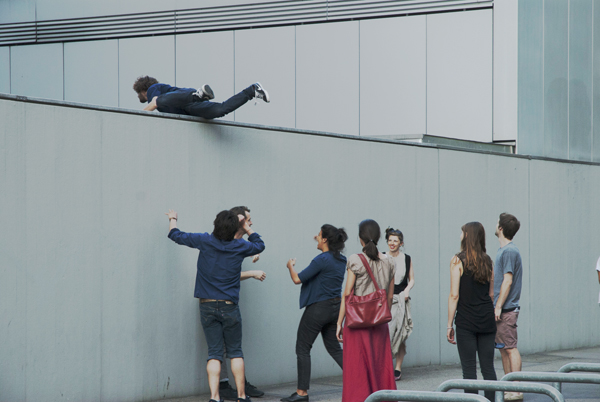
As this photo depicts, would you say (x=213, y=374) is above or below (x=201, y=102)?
below

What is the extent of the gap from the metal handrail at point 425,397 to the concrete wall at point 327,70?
1027cm

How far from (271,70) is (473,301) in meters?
9.60

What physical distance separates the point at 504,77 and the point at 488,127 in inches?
35.7

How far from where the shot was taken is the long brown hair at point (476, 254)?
22.5ft

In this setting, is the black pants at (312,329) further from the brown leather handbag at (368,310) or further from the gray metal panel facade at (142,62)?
the gray metal panel facade at (142,62)

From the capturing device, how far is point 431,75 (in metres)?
14.5

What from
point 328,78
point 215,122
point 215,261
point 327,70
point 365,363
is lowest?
point 365,363

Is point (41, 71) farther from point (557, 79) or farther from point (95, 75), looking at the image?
point (557, 79)

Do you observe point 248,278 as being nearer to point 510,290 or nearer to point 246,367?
point 246,367

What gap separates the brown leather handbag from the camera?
655 centimetres

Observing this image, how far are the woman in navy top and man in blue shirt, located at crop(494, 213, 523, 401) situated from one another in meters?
1.58

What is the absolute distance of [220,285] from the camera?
720 centimetres

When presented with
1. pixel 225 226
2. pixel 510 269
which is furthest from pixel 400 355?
pixel 225 226

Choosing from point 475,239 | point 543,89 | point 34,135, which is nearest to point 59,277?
point 34,135
